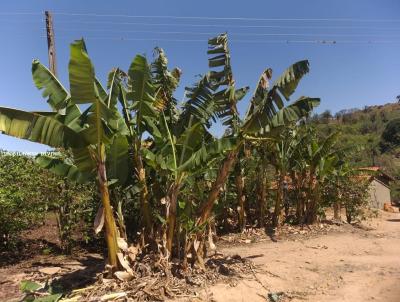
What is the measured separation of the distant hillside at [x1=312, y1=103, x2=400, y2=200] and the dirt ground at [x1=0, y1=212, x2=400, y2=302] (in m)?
6.04

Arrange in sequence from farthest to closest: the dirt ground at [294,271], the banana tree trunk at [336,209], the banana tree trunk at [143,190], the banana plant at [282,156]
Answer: the banana tree trunk at [336,209]
the banana plant at [282,156]
the banana tree trunk at [143,190]
the dirt ground at [294,271]

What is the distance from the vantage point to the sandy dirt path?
7918mm

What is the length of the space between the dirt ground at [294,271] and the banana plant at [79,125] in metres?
2.05

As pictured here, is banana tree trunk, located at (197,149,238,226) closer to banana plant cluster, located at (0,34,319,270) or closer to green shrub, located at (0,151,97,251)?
banana plant cluster, located at (0,34,319,270)

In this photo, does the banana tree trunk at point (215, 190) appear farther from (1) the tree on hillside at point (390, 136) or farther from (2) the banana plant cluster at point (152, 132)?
(1) the tree on hillside at point (390, 136)

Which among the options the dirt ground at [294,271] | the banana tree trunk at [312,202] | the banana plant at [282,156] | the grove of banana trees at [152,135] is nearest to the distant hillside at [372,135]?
the banana tree trunk at [312,202]

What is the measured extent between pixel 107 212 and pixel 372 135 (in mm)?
45679

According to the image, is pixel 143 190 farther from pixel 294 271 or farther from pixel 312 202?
pixel 312 202

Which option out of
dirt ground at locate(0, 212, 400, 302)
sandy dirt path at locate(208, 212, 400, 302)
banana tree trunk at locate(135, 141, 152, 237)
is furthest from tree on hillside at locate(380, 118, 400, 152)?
banana tree trunk at locate(135, 141, 152, 237)

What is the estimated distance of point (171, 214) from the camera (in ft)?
26.6

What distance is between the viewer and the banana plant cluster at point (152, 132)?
22.6 ft

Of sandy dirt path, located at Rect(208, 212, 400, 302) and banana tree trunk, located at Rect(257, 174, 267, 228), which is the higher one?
banana tree trunk, located at Rect(257, 174, 267, 228)

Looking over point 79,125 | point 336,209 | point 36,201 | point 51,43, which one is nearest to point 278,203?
point 336,209

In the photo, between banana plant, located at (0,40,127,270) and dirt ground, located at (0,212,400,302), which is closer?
banana plant, located at (0,40,127,270)
